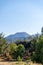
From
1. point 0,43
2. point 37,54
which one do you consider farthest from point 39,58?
point 0,43

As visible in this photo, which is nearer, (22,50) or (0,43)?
(0,43)

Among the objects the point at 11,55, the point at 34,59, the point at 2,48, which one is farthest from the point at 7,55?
the point at 34,59

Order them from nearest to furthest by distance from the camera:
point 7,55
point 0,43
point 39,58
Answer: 1. point 39,58
2. point 0,43
3. point 7,55

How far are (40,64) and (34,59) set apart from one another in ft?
3.13

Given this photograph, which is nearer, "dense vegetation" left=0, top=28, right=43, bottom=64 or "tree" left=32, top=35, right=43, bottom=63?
"tree" left=32, top=35, right=43, bottom=63

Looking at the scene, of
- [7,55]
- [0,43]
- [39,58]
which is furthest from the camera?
[7,55]

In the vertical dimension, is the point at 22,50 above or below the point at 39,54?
above

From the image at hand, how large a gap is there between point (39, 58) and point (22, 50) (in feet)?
87.4

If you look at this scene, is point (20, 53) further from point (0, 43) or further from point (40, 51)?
point (40, 51)

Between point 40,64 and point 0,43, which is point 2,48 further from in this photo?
point 40,64

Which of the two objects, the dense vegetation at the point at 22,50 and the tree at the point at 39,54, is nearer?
the tree at the point at 39,54

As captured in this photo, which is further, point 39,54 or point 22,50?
point 22,50

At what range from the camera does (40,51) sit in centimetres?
2088

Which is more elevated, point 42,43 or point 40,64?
point 42,43
